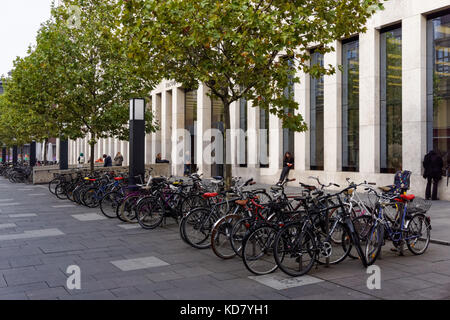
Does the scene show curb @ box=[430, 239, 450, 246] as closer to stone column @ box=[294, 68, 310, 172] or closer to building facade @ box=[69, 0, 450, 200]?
building facade @ box=[69, 0, 450, 200]

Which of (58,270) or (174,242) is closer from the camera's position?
(58,270)

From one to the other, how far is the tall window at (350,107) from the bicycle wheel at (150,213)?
10114mm

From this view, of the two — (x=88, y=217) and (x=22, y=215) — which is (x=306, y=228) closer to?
(x=88, y=217)

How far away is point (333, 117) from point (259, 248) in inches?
528

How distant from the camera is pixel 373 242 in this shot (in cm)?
649

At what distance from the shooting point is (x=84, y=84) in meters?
17.3

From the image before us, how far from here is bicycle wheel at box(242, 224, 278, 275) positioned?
6105 mm

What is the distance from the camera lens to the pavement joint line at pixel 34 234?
920cm

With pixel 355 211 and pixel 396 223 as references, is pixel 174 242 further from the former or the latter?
pixel 396 223

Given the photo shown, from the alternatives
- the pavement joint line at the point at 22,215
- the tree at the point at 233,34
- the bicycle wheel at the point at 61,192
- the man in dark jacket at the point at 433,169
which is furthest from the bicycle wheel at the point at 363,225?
the bicycle wheel at the point at 61,192

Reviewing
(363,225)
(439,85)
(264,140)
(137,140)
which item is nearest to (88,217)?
(137,140)

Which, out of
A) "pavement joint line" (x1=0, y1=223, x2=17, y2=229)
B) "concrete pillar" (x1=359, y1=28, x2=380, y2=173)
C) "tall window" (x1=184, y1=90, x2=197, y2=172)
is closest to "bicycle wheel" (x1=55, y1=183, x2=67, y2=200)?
"pavement joint line" (x1=0, y1=223, x2=17, y2=229)

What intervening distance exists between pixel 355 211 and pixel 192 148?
80.1ft

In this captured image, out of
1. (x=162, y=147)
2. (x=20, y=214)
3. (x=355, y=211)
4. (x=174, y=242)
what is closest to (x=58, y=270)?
(x=174, y=242)
